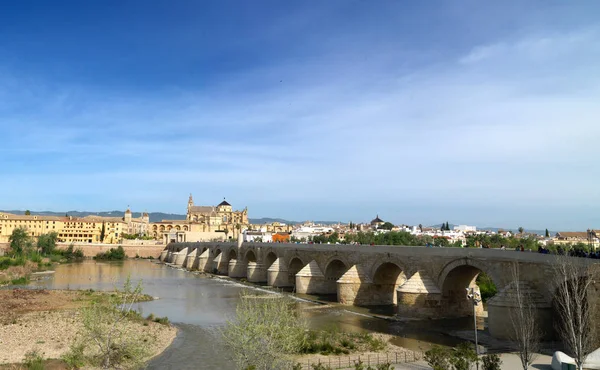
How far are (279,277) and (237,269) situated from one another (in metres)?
13.7

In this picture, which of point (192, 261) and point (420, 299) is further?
point (192, 261)

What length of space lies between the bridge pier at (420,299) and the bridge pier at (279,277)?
1902cm

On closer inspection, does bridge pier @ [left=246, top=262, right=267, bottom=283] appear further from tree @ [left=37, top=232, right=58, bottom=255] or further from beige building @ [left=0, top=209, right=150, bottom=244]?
beige building @ [left=0, top=209, right=150, bottom=244]

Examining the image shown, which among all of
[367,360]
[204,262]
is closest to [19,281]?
[204,262]

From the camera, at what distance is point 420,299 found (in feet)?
86.2

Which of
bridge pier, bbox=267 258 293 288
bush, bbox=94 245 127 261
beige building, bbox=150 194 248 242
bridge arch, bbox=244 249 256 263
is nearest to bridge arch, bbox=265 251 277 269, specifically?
bridge pier, bbox=267 258 293 288

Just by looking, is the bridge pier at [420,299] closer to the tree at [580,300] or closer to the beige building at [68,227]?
the tree at [580,300]

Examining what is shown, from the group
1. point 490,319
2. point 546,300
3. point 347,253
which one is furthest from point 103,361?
point 347,253

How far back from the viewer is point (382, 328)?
24438mm

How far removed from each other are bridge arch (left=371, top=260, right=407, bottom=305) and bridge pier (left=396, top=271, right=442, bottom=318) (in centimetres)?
498

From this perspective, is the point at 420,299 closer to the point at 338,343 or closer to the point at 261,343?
the point at 338,343

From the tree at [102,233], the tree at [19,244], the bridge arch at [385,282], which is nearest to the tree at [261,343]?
the bridge arch at [385,282]

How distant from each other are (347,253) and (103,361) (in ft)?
73.5

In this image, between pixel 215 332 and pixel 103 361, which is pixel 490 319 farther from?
pixel 103 361
